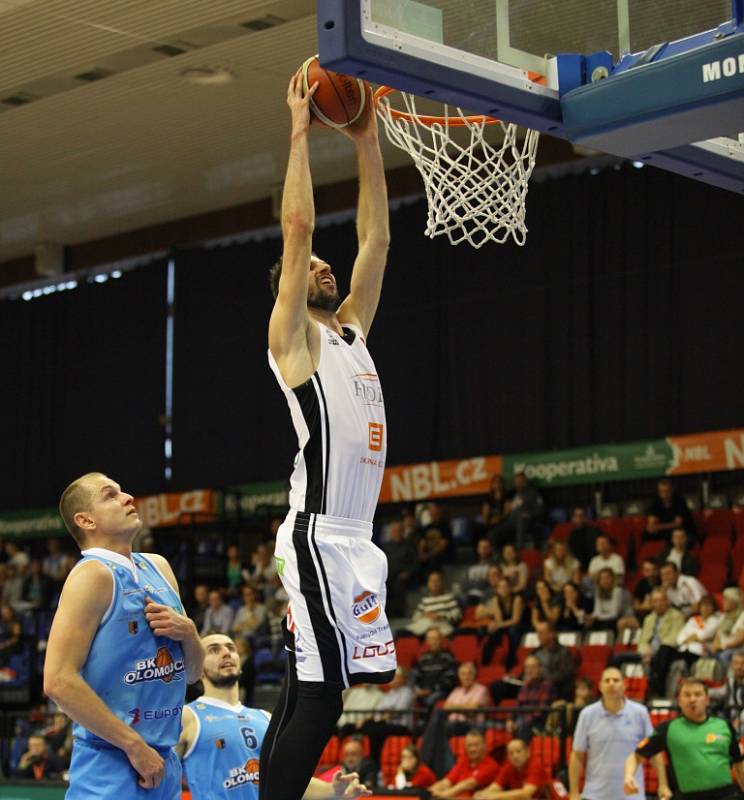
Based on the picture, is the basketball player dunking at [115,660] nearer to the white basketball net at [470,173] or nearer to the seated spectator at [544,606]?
the white basketball net at [470,173]

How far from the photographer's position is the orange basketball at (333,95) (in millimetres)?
4898

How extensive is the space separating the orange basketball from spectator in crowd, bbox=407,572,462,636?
494 inches

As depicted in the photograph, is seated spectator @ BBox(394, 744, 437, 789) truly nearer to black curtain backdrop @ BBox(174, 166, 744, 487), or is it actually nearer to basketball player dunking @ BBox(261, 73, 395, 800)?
black curtain backdrop @ BBox(174, 166, 744, 487)

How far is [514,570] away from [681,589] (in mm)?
2433

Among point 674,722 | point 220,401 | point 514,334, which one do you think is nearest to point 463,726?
point 674,722

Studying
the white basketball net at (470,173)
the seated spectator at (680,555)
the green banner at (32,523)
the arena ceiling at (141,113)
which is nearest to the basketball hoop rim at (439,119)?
the white basketball net at (470,173)

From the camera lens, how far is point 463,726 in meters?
14.0

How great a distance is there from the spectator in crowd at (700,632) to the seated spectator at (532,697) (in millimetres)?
1360

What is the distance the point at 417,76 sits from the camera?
15.7 feet

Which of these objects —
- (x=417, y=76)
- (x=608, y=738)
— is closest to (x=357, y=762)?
(x=608, y=738)

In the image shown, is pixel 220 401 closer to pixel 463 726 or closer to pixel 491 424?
pixel 491 424

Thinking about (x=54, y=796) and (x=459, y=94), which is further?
(x=54, y=796)

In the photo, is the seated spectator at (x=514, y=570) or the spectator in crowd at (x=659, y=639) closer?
the spectator in crowd at (x=659, y=639)

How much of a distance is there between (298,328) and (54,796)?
7.83m
